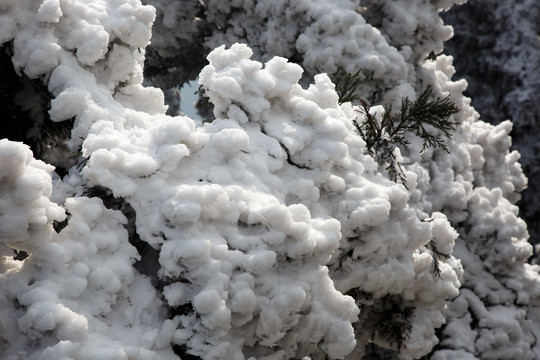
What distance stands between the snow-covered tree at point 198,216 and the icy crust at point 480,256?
40 millimetres

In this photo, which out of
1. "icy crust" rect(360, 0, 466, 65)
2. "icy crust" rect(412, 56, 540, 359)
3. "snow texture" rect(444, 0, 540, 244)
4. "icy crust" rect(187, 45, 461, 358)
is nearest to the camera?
"icy crust" rect(187, 45, 461, 358)

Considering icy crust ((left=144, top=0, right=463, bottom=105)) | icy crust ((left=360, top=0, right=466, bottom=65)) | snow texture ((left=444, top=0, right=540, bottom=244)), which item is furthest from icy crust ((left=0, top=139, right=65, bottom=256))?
snow texture ((left=444, top=0, right=540, bottom=244))

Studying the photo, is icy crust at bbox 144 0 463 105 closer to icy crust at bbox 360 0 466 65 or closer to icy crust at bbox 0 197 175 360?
icy crust at bbox 360 0 466 65

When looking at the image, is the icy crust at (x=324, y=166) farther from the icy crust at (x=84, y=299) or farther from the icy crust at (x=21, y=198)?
the icy crust at (x=21, y=198)

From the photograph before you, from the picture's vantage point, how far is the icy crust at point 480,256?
3.41 metres

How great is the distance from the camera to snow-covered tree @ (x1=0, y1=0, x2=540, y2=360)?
180 centimetres

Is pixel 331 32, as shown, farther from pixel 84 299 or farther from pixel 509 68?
pixel 509 68

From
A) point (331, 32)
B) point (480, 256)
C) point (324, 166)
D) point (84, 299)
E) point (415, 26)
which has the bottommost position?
point (84, 299)

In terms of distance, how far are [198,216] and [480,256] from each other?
7.97 ft

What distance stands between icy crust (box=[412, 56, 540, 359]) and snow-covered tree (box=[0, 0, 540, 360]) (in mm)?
40

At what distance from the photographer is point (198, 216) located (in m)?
1.90

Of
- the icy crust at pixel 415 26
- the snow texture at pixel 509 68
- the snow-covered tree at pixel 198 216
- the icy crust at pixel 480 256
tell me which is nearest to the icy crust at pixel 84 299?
the snow-covered tree at pixel 198 216

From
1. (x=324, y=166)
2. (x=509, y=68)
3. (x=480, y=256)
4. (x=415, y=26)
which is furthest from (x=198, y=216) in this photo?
(x=509, y=68)

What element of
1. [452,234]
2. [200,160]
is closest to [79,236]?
[200,160]
